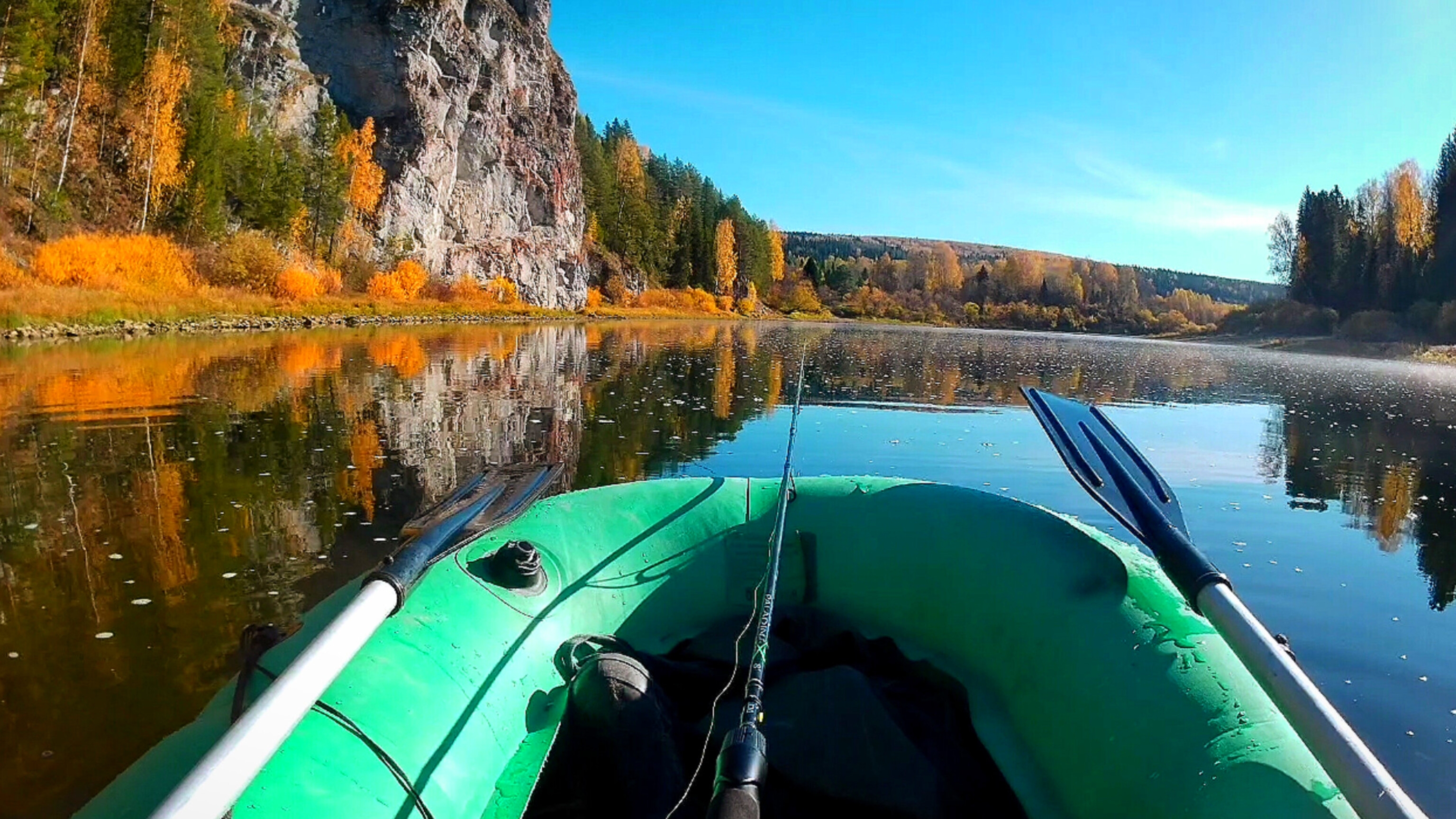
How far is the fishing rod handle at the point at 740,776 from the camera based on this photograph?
161 cm

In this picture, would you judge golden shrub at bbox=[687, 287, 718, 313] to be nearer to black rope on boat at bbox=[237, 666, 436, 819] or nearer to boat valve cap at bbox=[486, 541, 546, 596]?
boat valve cap at bbox=[486, 541, 546, 596]

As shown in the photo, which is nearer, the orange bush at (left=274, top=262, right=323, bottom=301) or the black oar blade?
the black oar blade

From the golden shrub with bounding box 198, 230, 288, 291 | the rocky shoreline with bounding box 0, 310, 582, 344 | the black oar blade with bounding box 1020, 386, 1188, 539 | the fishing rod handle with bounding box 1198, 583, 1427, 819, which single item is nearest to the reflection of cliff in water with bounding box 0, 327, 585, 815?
→ the rocky shoreline with bounding box 0, 310, 582, 344

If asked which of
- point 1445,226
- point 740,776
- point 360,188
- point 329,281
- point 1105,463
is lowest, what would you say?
point 740,776

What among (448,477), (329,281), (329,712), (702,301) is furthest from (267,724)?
(702,301)

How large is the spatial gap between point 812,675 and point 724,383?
556 inches

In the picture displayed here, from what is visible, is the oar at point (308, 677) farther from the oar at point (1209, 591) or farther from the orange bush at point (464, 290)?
the orange bush at point (464, 290)

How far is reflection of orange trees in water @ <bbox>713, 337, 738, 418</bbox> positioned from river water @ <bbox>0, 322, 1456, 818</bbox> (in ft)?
0.38

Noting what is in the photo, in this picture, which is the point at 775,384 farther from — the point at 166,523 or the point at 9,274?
the point at 9,274

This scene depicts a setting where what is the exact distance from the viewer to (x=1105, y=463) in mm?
3652

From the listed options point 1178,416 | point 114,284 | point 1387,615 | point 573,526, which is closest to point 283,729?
point 573,526

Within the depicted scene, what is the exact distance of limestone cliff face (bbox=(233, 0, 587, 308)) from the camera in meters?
40.6

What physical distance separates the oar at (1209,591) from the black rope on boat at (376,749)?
6.84 ft

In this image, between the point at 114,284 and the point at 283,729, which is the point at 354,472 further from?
the point at 114,284
